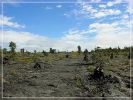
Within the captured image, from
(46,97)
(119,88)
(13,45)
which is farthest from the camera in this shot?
(13,45)

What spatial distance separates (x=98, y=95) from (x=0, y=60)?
18.1 meters

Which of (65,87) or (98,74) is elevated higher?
(98,74)

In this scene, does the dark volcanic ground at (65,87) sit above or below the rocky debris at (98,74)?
below

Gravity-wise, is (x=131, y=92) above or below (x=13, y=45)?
below

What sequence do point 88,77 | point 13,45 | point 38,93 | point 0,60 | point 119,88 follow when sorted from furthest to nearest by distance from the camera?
point 13,45 → point 0,60 → point 88,77 → point 119,88 → point 38,93

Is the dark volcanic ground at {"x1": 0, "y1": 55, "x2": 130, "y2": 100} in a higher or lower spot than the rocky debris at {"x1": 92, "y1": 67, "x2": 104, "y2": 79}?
lower

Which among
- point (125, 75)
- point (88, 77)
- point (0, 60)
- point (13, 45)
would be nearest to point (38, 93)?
point (88, 77)

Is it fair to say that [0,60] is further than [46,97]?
Yes

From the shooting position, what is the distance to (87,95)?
12.9 m

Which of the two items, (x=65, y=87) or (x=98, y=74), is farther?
(x=98, y=74)

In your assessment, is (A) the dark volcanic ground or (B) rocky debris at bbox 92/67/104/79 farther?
(B) rocky debris at bbox 92/67/104/79

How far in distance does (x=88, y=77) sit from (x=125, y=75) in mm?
2424

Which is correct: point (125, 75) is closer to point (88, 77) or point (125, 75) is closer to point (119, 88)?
point (88, 77)

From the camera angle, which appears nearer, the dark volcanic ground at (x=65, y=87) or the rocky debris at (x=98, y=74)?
the dark volcanic ground at (x=65, y=87)
